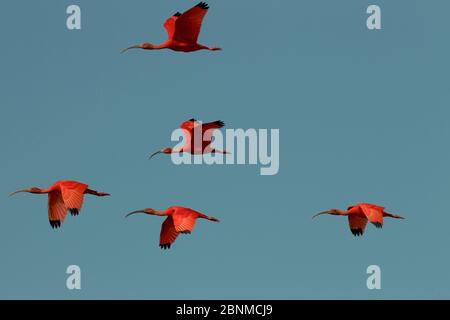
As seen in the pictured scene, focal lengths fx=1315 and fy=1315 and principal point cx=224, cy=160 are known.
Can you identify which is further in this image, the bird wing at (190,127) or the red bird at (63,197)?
the bird wing at (190,127)

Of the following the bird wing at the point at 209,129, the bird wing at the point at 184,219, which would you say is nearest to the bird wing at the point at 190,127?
the bird wing at the point at 209,129

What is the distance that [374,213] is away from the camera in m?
37.8

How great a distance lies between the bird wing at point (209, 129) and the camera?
3707cm

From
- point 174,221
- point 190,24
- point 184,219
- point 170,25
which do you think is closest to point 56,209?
point 174,221

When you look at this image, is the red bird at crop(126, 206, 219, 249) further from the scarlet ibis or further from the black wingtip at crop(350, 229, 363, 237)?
the black wingtip at crop(350, 229, 363, 237)

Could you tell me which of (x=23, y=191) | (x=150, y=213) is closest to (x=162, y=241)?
(x=150, y=213)

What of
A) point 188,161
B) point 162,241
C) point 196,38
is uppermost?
point 196,38

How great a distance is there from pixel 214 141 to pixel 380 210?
5200mm

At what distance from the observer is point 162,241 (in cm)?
3781

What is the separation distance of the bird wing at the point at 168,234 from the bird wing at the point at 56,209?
299 centimetres

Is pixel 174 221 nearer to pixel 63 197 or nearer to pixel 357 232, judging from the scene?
pixel 63 197

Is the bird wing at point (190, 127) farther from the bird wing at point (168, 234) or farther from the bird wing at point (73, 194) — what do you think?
the bird wing at point (73, 194)

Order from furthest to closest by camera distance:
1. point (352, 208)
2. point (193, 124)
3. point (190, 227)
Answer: point (352, 208), point (193, 124), point (190, 227)

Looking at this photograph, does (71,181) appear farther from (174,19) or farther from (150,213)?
(174,19)
